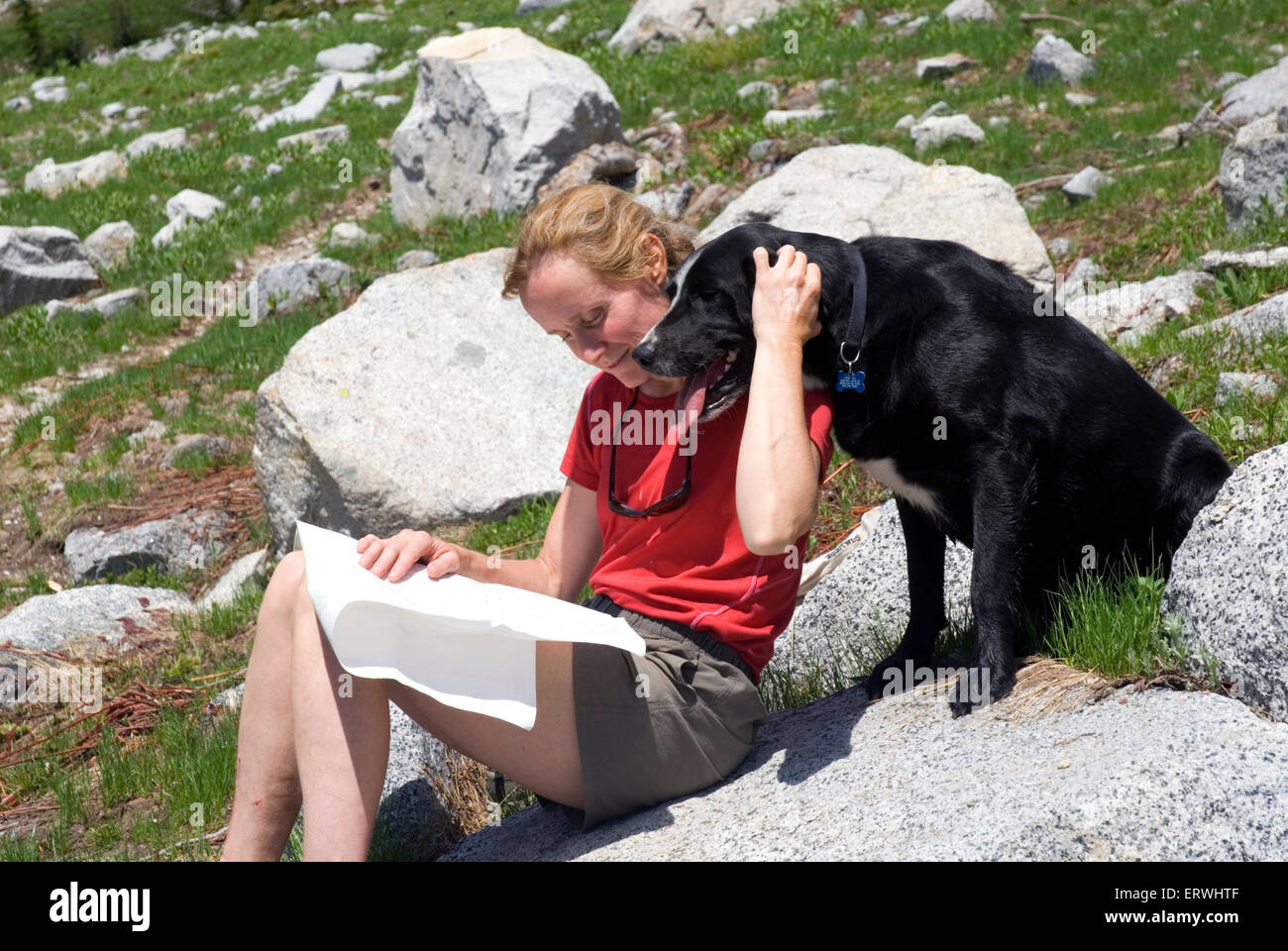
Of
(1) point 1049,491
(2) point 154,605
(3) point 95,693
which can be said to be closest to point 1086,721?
(1) point 1049,491

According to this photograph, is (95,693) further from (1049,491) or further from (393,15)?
(393,15)

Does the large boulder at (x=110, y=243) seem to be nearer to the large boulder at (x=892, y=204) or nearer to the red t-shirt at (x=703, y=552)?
the large boulder at (x=892, y=204)

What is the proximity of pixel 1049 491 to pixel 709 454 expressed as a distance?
919 mm

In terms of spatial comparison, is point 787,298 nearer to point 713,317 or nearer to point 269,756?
point 713,317

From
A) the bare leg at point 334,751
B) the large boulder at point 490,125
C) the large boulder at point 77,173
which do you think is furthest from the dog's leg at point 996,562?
the large boulder at point 77,173

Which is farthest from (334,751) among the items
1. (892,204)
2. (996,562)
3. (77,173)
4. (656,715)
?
(77,173)

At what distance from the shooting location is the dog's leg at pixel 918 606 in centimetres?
347

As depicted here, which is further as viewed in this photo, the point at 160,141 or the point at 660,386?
the point at 160,141

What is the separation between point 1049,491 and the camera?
3.25 meters

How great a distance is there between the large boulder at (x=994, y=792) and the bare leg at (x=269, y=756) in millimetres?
626

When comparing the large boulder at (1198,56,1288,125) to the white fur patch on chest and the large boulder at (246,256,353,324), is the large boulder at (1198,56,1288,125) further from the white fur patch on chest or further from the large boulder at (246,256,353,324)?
the white fur patch on chest

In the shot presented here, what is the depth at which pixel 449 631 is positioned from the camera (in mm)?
2779

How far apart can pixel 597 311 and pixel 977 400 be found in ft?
3.29
